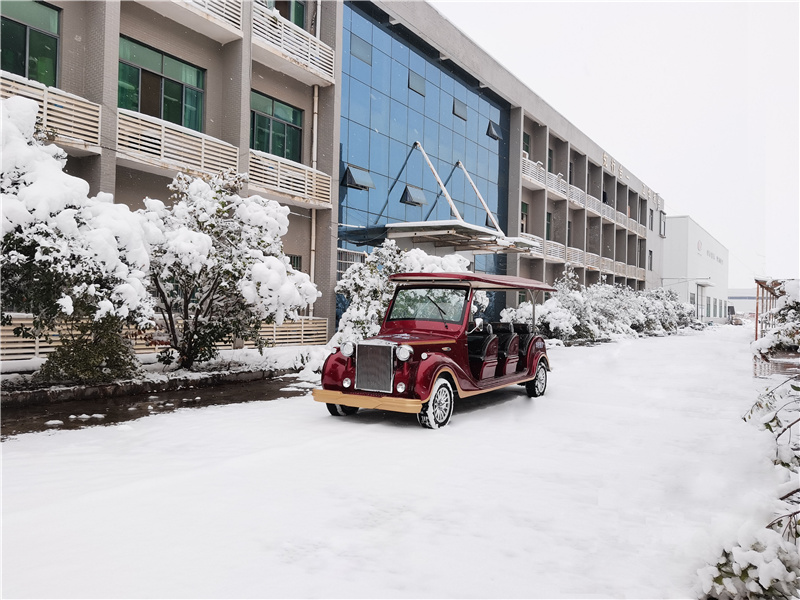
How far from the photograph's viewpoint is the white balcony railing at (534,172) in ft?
118

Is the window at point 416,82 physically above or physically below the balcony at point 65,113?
above

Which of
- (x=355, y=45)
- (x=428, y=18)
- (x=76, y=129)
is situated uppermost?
(x=428, y=18)

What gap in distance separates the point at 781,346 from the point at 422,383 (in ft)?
14.7

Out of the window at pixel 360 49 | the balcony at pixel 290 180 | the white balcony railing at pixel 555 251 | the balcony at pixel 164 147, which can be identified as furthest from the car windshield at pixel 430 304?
the white balcony railing at pixel 555 251

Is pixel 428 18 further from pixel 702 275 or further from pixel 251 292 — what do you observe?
pixel 702 275

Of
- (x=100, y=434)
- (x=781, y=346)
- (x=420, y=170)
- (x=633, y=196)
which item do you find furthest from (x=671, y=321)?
(x=100, y=434)

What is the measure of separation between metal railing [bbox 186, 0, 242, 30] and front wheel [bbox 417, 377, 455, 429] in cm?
1355

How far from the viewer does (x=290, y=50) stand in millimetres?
19469

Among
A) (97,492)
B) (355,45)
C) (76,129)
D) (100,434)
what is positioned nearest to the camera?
(97,492)

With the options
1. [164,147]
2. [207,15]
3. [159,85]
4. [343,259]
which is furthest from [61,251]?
[343,259]

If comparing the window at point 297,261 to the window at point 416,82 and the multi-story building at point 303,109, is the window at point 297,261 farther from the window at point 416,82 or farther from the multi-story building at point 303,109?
the window at point 416,82

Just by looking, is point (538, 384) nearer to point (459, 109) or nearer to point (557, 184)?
point (459, 109)

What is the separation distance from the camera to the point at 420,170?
2691 cm

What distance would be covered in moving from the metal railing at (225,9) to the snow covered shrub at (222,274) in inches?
271
